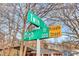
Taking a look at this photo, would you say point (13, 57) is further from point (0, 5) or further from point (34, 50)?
point (0, 5)

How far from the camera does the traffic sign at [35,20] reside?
196cm

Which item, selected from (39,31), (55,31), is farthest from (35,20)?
(55,31)

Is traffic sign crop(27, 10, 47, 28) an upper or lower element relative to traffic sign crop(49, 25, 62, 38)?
upper

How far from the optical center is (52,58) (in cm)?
208

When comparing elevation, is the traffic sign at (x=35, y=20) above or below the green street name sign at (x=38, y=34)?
above

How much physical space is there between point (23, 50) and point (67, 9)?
0.66 m

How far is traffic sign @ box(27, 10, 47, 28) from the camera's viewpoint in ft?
6.43

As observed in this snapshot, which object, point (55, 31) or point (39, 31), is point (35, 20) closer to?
point (39, 31)

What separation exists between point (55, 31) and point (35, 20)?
0.80ft

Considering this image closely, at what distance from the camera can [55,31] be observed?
204cm

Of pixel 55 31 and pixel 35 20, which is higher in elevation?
pixel 35 20

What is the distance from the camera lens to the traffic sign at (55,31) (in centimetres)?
205

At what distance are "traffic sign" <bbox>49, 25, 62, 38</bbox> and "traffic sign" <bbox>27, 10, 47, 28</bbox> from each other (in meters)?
0.10

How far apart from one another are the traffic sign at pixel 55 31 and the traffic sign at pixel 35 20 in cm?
10
